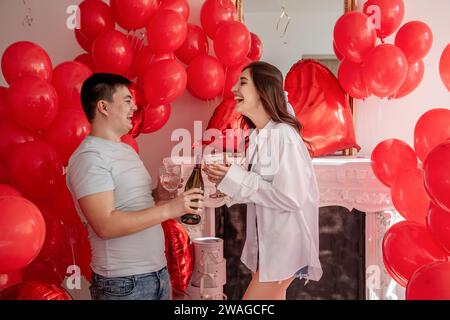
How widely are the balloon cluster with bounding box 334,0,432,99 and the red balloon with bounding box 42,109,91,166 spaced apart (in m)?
1.29

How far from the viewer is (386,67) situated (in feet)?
6.85

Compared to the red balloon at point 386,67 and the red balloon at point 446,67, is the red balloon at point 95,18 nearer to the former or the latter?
the red balloon at point 386,67

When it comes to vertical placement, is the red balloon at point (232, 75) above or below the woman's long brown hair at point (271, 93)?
above

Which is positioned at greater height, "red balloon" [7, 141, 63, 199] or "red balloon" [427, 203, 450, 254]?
"red balloon" [7, 141, 63, 199]

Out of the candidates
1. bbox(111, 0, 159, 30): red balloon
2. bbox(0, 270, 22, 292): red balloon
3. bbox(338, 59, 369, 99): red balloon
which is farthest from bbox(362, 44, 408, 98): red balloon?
bbox(0, 270, 22, 292): red balloon

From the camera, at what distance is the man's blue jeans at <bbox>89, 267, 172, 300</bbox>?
132cm

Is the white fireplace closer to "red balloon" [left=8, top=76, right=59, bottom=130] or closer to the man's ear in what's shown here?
"red balloon" [left=8, top=76, right=59, bottom=130]

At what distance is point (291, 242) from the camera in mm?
1671

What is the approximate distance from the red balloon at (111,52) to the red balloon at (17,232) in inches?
39.5

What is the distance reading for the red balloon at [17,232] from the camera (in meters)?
1.29

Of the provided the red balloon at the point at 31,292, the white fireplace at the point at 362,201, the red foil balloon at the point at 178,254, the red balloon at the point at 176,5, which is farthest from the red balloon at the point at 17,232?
the red balloon at the point at 176,5

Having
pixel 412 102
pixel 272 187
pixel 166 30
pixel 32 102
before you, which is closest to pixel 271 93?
pixel 272 187

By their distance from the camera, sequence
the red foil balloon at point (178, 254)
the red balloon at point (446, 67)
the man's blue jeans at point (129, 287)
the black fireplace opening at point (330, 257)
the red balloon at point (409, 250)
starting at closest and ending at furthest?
the man's blue jeans at point (129, 287)
the red balloon at point (409, 250)
the red balloon at point (446, 67)
the red foil balloon at point (178, 254)
the black fireplace opening at point (330, 257)
